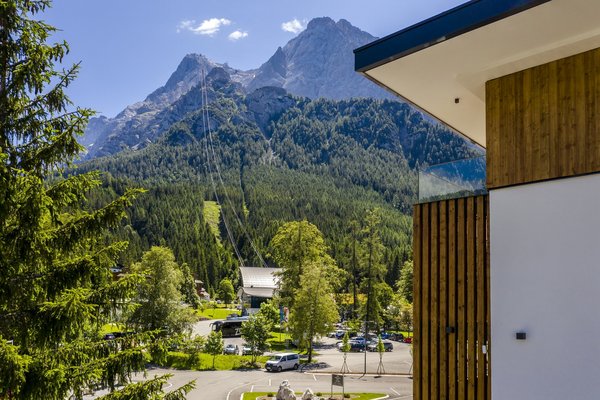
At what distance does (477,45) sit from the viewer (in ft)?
28.6

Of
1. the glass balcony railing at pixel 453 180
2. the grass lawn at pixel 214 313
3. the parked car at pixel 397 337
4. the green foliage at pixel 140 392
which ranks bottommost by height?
the parked car at pixel 397 337

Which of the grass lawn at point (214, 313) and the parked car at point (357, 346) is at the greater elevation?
the grass lawn at point (214, 313)

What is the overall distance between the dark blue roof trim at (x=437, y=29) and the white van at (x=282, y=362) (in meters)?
29.4

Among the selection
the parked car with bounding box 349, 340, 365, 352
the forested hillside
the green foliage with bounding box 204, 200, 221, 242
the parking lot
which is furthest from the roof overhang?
the green foliage with bounding box 204, 200, 221, 242

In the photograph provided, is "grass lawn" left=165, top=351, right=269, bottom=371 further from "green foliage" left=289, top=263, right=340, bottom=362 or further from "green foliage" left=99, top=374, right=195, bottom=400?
"green foliage" left=99, top=374, right=195, bottom=400

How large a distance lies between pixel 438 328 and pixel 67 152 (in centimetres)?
707

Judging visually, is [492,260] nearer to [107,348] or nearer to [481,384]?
[481,384]

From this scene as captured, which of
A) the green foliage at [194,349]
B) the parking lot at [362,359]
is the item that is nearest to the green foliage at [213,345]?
the green foliage at [194,349]

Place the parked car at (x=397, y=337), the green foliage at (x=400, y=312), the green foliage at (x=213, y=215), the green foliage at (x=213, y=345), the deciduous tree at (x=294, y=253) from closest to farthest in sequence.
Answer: the green foliage at (x=213, y=345), the deciduous tree at (x=294, y=253), the green foliage at (x=400, y=312), the parked car at (x=397, y=337), the green foliage at (x=213, y=215)

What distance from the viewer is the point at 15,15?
873cm

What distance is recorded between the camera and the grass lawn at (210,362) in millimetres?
36875

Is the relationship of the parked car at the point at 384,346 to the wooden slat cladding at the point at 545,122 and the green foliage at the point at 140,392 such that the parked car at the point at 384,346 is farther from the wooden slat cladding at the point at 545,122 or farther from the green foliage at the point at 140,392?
the green foliage at the point at 140,392

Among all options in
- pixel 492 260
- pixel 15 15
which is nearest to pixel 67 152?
pixel 15 15

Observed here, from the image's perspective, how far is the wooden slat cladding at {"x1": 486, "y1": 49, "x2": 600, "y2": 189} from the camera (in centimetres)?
812
